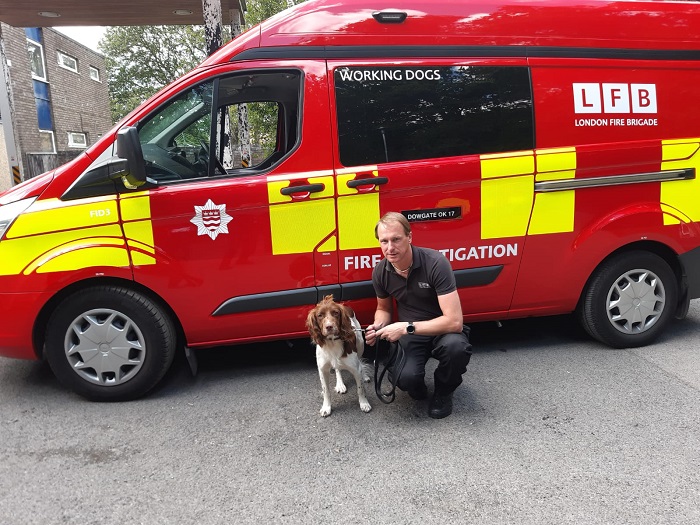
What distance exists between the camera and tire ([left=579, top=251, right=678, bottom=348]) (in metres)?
3.83

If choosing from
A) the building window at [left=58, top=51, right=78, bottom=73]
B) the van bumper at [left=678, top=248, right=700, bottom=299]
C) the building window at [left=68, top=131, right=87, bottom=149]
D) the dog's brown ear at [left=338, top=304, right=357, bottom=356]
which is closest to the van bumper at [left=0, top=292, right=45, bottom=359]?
the dog's brown ear at [left=338, top=304, right=357, bottom=356]

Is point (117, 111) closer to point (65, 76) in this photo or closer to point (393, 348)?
point (65, 76)

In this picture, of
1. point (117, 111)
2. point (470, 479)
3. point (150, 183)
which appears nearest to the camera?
point (470, 479)

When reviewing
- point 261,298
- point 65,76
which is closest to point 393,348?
point 261,298

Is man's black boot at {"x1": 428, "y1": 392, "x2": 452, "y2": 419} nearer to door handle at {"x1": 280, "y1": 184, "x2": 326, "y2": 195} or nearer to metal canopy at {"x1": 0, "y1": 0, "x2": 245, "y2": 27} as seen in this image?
door handle at {"x1": 280, "y1": 184, "x2": 326, "y2": 195}

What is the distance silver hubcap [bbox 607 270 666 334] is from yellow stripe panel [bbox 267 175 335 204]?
2.17 meters

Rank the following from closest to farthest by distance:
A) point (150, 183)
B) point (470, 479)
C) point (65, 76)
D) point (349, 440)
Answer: point (470, 479) < point (349, 440) < point (150, 183) < point (65, 76)

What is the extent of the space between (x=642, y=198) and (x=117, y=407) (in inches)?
148

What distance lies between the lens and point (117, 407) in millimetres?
3318

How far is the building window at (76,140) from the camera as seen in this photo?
66.8 ft

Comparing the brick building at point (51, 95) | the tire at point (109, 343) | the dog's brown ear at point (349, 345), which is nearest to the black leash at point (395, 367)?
the dog's brown ear at point (349, 345)

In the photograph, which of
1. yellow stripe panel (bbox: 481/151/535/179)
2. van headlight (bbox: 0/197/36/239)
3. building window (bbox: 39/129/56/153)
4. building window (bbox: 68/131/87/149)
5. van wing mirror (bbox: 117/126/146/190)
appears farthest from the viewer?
building window (bbox: 68/131/87/149)

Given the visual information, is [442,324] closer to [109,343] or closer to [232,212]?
[232,212]

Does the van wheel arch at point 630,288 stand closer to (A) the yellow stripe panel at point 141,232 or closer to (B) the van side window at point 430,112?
(B) the van side window at point 430,112
